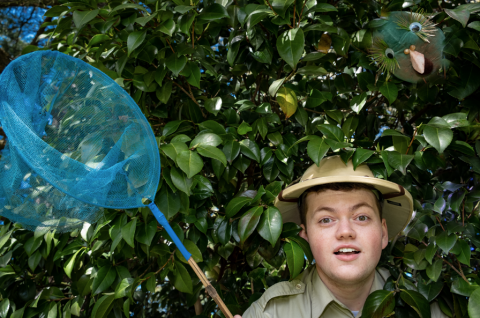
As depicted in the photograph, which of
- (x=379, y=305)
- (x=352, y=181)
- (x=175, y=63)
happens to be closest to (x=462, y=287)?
(x=379, y=305)

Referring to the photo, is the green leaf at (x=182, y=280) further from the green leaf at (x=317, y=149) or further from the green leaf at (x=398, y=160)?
the green leaf at (x=398, y=160)

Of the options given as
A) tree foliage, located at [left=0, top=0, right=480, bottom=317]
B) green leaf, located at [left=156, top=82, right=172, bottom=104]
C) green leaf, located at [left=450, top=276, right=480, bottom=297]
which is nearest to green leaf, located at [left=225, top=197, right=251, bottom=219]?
tree foliage, located at [left=0, top=0, right=480, bottom=317]

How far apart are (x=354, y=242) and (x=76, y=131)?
0.99m

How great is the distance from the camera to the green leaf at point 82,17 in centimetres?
163

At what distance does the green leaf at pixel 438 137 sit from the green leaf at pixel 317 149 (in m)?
0.32

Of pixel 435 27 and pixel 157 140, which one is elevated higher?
pixel 435 27

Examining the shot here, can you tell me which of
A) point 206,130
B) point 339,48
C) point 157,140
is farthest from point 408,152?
point 157,140

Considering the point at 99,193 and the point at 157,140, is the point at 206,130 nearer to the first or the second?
the point at 157,140

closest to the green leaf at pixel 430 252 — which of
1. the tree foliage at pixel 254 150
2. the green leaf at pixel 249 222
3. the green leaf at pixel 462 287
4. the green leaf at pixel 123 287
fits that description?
the tree foliage at pixel 254 150

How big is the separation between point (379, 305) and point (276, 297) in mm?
394

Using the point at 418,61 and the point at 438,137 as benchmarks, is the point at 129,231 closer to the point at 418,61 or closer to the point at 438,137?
the point at 438,137

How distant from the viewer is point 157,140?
1.57m

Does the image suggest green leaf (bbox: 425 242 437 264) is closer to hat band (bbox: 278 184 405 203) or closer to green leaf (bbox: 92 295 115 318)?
hat band (bbox: 278 184 405 203)

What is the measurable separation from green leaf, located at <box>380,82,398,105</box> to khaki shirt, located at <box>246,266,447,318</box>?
27.7 inches
